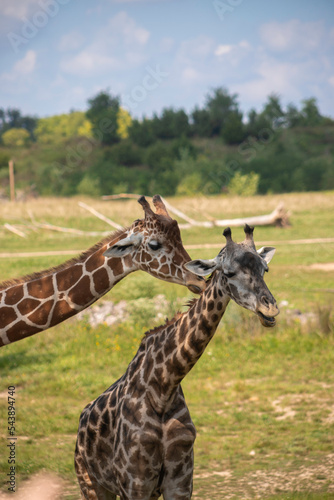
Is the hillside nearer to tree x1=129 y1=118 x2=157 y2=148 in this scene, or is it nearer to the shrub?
the shrub

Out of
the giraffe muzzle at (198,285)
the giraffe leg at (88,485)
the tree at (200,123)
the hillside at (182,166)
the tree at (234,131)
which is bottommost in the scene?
the giraffe leg at (88,485)

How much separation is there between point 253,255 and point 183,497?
6.62 feet

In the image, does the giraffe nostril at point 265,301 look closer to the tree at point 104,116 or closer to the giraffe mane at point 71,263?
the giraffe mane at point 71,263

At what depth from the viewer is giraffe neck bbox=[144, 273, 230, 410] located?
433 cm

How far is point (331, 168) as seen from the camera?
195 feet

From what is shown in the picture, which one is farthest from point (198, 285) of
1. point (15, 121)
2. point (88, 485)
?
point (15, 121)

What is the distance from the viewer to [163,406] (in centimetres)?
468

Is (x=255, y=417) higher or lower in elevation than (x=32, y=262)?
lower

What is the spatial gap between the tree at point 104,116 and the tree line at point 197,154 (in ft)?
0.39

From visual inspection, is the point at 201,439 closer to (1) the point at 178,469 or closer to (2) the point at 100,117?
(1) the point at 178,469

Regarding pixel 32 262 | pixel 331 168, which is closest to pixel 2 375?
pixel 32 262

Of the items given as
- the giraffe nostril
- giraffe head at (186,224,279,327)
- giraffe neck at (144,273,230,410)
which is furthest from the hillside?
Answer: the giraffe nostril

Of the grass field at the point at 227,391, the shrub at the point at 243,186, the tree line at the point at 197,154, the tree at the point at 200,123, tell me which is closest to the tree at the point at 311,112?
the tree line at the point at 197,154

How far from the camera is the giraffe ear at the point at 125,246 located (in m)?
5.26
